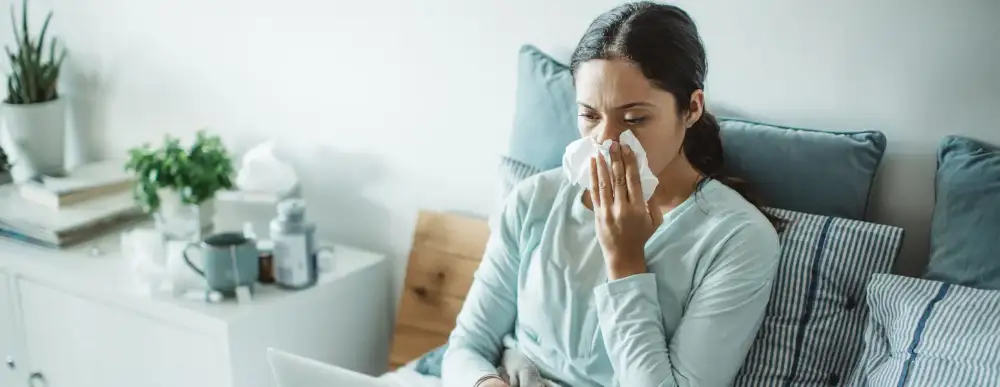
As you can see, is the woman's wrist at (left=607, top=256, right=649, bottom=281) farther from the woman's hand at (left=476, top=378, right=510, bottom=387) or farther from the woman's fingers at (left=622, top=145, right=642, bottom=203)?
the woman's hand at (left=476, top=378, right=510, bottom=387)

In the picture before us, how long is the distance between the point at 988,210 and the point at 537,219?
66 centimetres

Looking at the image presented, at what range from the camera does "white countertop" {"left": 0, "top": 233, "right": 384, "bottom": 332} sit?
1829 millimetres

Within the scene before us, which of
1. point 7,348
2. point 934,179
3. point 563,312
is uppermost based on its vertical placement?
point 934,179

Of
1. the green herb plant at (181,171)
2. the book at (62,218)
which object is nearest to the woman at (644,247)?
the green herb plant at (181,171)

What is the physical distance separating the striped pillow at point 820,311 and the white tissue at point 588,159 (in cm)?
26

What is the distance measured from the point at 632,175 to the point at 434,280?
80 cm

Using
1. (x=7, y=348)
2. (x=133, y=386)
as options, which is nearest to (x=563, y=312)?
(x=133, y=386)

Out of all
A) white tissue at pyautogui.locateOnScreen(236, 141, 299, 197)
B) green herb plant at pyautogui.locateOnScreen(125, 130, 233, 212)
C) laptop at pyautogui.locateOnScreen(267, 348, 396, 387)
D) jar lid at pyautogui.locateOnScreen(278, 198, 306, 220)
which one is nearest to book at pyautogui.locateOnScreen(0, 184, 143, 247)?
green herb plant at pyautogui.locateOnScreen(125, 130, 233, 212)

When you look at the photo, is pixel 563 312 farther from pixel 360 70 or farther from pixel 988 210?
pixel 360 70

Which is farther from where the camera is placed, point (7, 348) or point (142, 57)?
point (142, 57)

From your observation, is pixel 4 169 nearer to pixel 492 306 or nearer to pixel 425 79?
pixel 425 79

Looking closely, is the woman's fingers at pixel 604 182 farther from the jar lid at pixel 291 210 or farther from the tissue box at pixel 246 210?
the tissue box at pixel 246 210

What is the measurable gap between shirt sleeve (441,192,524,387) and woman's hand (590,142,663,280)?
0.21 m

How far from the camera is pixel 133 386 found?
1.99 metres
